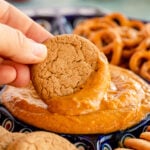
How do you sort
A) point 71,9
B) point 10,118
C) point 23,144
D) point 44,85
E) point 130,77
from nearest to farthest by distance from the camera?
point 23,144 → point 44,85 → point 10,118 → point 130,77 → point 71,9

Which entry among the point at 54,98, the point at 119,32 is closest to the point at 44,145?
the point at 54,98

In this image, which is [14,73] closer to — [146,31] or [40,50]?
[40,50]

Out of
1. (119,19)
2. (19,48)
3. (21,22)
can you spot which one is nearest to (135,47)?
(119,19)

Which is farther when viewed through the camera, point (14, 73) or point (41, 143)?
point (14, 73)

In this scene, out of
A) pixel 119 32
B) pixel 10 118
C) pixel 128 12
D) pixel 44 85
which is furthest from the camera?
pixel 128 12

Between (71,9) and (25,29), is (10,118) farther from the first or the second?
(71,9)

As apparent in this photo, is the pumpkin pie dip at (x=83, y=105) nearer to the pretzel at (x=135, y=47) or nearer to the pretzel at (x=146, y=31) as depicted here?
the pretzel at (x=135, y=47)

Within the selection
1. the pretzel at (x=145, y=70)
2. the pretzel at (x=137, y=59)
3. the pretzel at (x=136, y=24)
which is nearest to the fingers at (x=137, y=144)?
the pretzel at (x=145, y=70)
